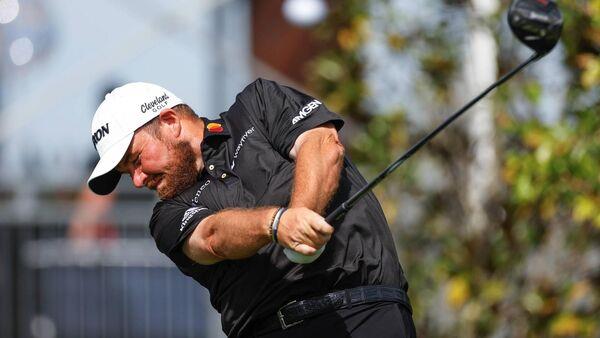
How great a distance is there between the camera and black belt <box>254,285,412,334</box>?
210 inches

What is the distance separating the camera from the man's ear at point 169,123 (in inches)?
218

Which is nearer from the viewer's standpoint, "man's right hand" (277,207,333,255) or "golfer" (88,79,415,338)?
"man's right hand" (277,207,333,255)

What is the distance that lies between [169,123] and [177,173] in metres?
0.20

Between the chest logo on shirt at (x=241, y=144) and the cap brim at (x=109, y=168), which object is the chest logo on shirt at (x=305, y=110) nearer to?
the chest logo on shirt at (x=241, y=144)

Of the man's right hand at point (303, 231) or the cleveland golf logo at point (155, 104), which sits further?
the cleveland golf logo at point (155, 104)

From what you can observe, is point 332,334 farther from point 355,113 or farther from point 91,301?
point 91,301

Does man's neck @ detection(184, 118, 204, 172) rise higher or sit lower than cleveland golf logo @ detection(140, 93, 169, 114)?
lower

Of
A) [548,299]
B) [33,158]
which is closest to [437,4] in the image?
[548,299]

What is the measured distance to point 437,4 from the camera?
10.3 m

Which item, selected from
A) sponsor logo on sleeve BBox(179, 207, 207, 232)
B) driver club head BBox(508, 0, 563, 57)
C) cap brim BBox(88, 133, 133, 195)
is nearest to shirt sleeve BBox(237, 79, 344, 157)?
sponsor logo on sleeve BBox(179, 207, 207, 232)

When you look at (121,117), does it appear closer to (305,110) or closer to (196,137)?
(196,137)

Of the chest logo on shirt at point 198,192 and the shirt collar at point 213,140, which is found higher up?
the shirt collar at point 213,140

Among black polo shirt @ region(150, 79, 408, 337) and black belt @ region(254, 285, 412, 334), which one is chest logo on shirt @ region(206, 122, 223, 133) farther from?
black belt @ region(254, 285, 412, 334)

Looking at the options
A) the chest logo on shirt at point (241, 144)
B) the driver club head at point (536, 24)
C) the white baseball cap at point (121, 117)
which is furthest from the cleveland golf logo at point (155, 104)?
the driver club head at point (536, 24)
